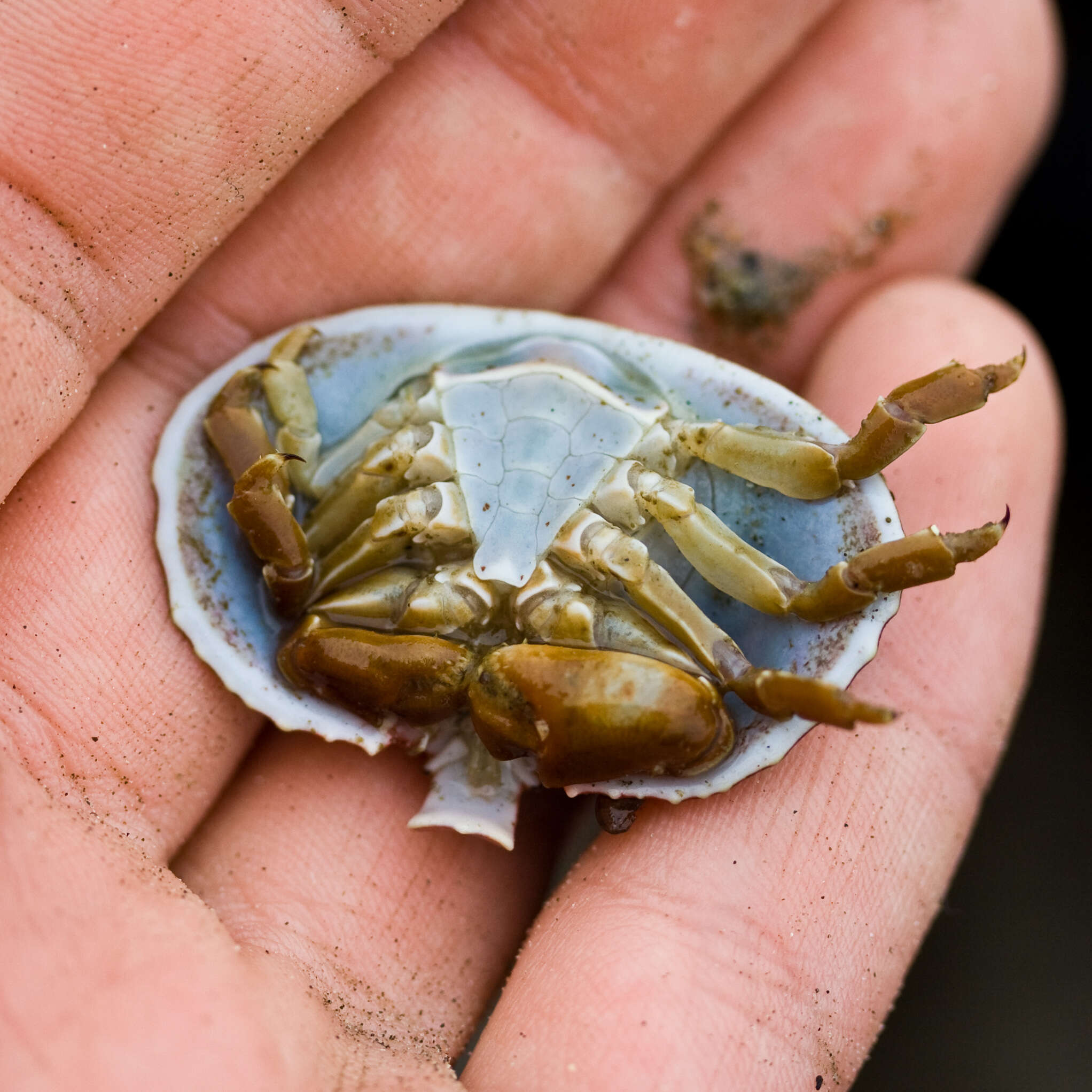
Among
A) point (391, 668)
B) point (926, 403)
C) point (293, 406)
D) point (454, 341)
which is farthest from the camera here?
point (454, 341)

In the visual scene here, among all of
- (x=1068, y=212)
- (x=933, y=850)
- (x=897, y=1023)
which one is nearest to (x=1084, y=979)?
(x=897, y=1023)

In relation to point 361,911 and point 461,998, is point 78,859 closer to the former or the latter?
point 361,911

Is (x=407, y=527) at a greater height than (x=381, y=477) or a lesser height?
lesser

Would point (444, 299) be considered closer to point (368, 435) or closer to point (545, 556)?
point (368, 435)

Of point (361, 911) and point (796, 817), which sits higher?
point (361, 911)

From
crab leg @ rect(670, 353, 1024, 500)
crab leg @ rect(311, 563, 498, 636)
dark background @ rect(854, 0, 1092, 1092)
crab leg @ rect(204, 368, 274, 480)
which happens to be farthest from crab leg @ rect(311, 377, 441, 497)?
dark background @ rect(854, 0, 1092, 1092)

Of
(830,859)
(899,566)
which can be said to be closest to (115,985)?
(830,859)
